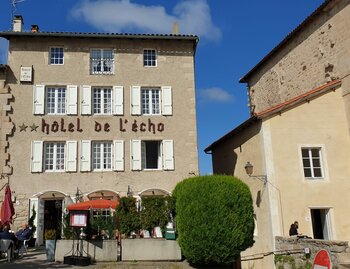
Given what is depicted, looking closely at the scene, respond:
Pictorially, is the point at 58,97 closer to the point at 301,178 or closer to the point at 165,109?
the point at 165,109

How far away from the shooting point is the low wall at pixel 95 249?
42.9 feet

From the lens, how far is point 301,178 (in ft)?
46.3

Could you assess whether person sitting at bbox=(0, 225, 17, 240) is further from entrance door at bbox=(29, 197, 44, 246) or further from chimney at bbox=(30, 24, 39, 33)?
chimney at bbox=(30, 24, 39, 33)

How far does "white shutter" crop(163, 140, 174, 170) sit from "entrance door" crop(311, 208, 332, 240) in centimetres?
620

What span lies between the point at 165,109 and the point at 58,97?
15.8 feet

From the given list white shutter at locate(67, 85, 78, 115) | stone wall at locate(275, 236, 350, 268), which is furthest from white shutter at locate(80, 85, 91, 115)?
stone wall at locate(275, 236, 350, 268)

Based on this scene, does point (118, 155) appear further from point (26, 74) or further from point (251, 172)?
point (251, 172)

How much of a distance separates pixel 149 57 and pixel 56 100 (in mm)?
4702

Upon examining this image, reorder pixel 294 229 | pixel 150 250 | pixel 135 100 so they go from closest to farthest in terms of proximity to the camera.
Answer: pixel 294 229 → pixel 150 250 → pixel 135 100

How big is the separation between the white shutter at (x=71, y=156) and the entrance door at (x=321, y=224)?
9703mm

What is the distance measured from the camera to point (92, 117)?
17.8m

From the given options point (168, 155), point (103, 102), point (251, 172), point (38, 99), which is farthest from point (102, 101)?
point (251, 172)

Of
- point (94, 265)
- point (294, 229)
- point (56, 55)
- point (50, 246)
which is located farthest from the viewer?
point (56, 55)

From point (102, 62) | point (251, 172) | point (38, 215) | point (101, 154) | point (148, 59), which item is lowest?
point (38, 215)
